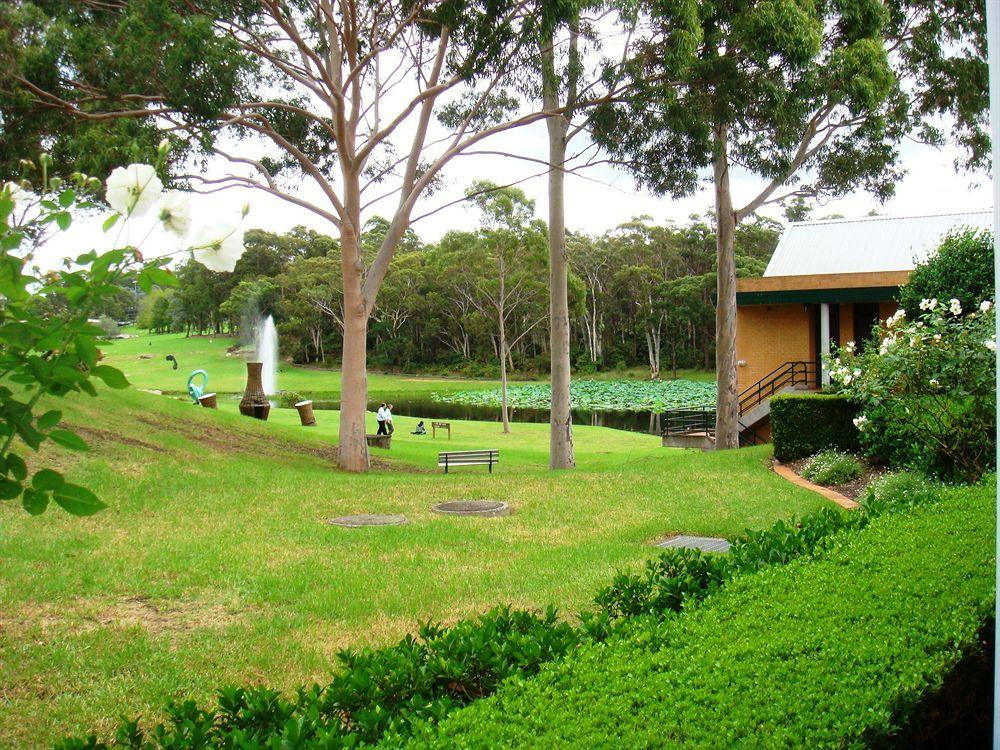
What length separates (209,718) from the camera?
2.88 meters

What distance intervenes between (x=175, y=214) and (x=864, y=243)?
24824 mm

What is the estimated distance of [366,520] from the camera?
33.3 feet

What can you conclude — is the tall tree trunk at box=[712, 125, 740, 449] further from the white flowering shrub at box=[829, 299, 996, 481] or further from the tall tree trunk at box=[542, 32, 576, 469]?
the white flowering shrub at box=[829, 299, 996, 481]

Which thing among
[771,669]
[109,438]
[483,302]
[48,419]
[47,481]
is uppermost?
[483,302]

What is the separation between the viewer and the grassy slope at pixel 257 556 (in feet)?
16.7

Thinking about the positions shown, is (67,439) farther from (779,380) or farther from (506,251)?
(506,251)

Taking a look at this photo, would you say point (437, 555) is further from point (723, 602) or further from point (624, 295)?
point (624, 295)

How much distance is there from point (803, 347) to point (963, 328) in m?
14.6

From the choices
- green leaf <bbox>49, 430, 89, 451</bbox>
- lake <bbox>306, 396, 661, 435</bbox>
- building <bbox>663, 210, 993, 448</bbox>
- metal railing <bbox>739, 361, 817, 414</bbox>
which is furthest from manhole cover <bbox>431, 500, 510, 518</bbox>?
lake <bbox>306, 396, 661, 435</bbox>

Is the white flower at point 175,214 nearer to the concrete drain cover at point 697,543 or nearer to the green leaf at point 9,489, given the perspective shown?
the green leaf at point 9,489

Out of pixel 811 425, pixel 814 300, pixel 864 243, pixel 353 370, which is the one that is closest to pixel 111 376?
pixel 811 425

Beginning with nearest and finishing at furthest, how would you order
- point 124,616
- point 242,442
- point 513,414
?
1. point 124,616
2. point 242,442
3. point 513,414

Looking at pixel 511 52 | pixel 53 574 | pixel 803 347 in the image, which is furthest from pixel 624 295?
pixel 53 574

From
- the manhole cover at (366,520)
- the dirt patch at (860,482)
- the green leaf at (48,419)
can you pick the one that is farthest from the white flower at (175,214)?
the dirt patch at (860,482)
